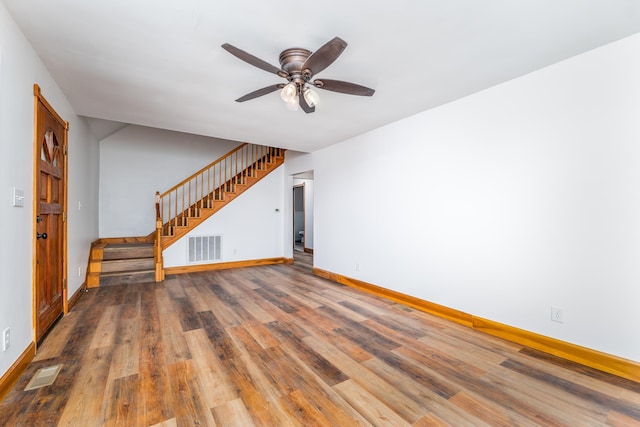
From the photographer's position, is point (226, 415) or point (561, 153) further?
point (561, 153)

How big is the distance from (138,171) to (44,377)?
192 inches

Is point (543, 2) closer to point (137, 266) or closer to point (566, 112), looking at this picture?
point (566, 112)

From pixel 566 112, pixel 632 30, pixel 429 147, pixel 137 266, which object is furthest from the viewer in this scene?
pixel 137 266

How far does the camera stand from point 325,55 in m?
1.78

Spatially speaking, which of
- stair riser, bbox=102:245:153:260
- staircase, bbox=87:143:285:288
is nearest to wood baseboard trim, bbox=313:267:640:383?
staircase, bbox=87:143:285:288

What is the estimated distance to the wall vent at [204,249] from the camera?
557 cm

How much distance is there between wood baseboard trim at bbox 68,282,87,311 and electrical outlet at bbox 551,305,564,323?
514 cm

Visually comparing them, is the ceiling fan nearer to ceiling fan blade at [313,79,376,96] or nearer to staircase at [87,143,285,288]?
ceiling fan blade at [313,79,376,96]

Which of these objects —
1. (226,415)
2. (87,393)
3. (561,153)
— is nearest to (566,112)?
(561,153)

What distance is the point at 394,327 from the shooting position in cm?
298

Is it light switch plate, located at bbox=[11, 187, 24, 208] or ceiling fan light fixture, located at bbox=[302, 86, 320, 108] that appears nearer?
light switch plate, located at bbox=[11, 187, 24, 208]

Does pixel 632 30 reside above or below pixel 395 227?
above

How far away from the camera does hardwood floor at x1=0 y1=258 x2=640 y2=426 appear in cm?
168

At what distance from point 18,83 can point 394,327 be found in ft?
12.4
